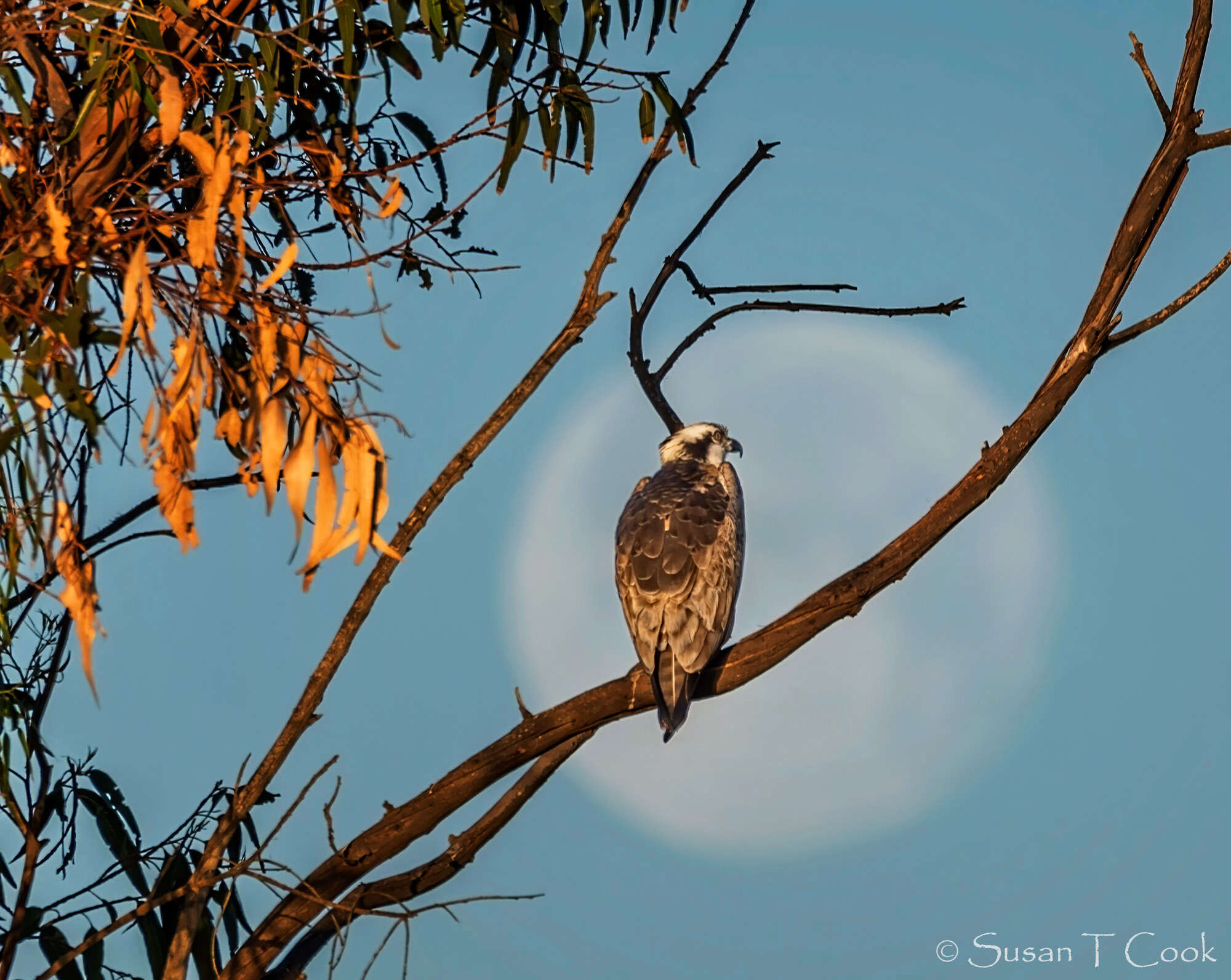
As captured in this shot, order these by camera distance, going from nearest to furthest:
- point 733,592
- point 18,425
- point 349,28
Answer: point 18,425 → point 349,28 → point 733,592

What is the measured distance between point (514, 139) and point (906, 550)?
105 cm

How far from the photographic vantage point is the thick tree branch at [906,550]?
8.16ft

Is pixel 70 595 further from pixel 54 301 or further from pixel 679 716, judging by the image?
pixel 679 716

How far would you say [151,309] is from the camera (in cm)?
171

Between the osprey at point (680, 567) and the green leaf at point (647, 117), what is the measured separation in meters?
1.24

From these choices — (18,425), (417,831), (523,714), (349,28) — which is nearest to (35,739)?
(417,831)

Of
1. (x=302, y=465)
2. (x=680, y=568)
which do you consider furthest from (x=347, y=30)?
(x=680, y=568)

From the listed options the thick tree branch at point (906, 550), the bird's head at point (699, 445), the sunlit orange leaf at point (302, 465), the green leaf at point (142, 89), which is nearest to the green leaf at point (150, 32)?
the green leaf at point (142, 89)

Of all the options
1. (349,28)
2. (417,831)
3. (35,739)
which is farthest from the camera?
(35,739)

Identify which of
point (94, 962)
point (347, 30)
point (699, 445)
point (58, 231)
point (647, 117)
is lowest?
point (94, 962)

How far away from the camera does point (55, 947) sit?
263 cm

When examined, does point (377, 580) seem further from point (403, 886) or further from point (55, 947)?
point (55, 947)

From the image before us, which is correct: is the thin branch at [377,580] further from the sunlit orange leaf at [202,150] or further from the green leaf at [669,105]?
the sunlit orange leaf at [202,150]

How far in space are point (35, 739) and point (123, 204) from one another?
112 centimetres
